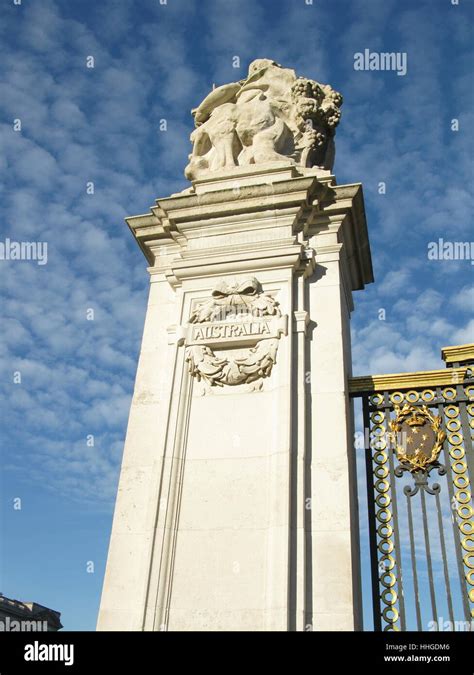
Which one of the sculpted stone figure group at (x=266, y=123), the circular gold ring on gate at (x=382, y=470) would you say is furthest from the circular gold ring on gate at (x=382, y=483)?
the sculpted stone figure group at (x=266, y=123)

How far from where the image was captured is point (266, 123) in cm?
→ 970

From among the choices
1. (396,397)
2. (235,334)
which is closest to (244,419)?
(235,334)

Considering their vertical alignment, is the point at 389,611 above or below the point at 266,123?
below

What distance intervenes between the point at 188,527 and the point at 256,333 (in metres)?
2.42

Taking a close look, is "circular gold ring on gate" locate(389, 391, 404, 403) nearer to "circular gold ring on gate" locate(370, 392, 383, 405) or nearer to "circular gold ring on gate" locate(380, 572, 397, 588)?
"circular gold ring on gate" locate(370, 392, 383, 405)

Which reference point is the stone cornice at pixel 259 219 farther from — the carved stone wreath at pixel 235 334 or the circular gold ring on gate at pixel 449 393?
the circular gold ring on gate at pixel 449 393

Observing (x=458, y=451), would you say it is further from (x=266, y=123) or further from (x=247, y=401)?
(x=266, y=123)

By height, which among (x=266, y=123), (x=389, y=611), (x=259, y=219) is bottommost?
(x=389, y=611)

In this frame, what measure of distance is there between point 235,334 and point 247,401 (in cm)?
87

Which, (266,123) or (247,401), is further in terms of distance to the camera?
(266,123)

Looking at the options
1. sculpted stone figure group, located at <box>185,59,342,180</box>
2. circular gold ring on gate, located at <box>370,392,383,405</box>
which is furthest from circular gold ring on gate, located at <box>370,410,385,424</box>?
sculpted stone figure group, located at <box>185,59,342,180</box>

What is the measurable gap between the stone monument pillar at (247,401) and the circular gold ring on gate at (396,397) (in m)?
0.76
